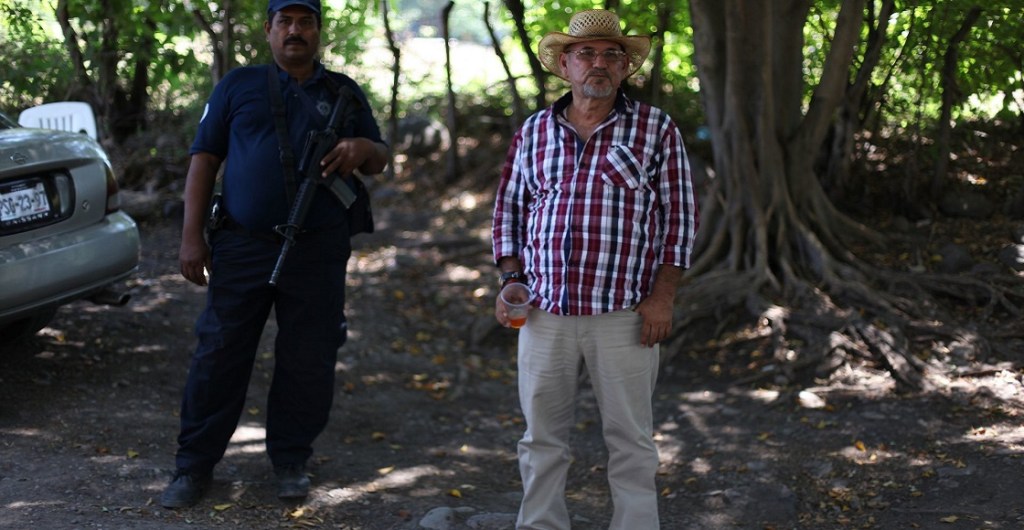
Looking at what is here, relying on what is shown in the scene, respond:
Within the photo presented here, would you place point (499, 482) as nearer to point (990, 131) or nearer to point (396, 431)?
point (396, 431)

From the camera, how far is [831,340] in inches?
258

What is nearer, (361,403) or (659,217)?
(659,217)

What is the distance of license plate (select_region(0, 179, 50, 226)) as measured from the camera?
195 inches

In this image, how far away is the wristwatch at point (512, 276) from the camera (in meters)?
4.07

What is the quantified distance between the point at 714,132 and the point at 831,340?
75.3 inches

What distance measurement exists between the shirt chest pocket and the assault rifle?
3.95ft

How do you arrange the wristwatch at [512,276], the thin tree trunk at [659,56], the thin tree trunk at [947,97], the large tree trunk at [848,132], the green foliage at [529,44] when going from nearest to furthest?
1. the wristwatch at [512,276]
2. the thin tree trunk at [947,97]
3. the green foliage at [529,44]
4. the large tree trunk at [848,132]
5. the thin tree trunk at [659,56]

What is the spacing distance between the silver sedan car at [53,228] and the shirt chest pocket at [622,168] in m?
2.75

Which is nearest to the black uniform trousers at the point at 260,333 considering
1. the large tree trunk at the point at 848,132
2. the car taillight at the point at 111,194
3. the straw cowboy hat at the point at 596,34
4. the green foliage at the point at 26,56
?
the straw cowboy hat at the point at 596,34

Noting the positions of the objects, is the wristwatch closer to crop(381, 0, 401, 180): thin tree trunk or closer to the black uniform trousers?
the black uniform trousers

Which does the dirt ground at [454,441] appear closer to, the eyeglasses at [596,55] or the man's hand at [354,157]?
the man's hand at [354,157]

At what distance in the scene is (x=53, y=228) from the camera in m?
5.21

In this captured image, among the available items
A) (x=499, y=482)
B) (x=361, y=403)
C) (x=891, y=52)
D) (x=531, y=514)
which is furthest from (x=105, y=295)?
(x=891, y=52)

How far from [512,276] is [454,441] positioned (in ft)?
7.01
